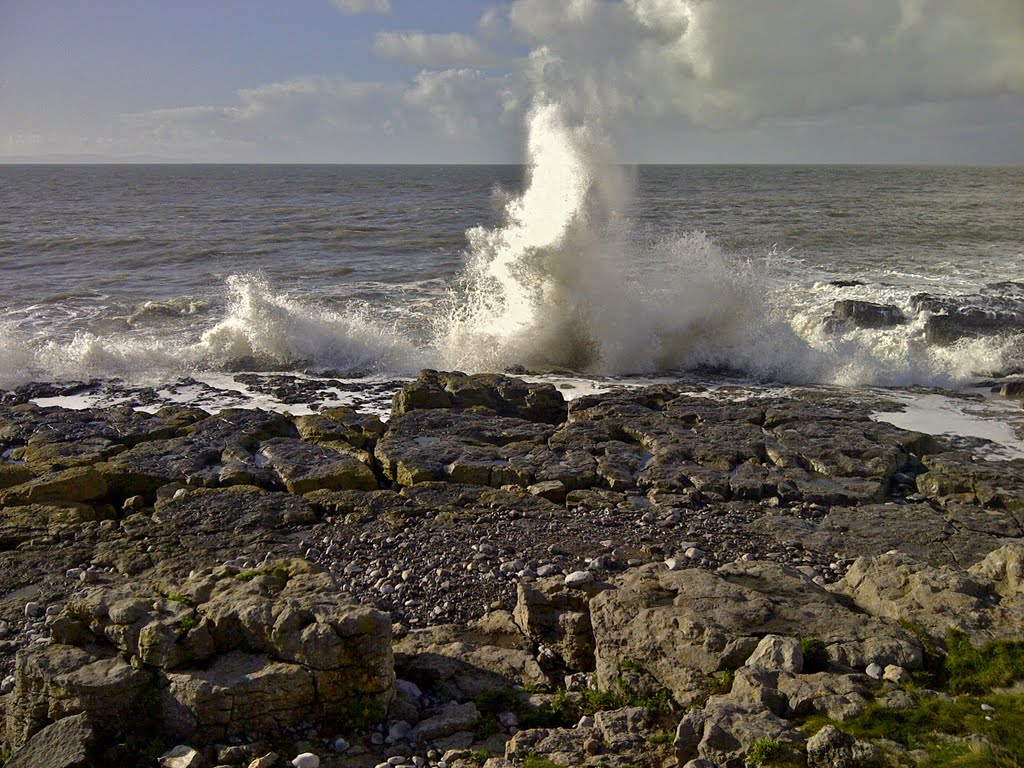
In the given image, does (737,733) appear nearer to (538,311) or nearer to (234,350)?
(538,311)

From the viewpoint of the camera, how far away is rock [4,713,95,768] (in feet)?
17.6

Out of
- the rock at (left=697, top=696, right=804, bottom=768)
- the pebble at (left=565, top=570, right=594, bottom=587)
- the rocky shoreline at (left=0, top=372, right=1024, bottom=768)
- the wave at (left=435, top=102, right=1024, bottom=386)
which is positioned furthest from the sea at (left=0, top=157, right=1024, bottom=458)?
the rock at (left=697, top=696, right=804, bottom=768)

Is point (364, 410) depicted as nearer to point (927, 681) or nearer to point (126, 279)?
point (927, 681)

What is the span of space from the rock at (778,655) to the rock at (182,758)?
3.79 m

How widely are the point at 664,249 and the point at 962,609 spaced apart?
1681 centimetres

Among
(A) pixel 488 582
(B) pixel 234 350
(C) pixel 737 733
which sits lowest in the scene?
(A) pixel 488 582

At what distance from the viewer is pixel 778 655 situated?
5.89m

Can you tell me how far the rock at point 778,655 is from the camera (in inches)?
228

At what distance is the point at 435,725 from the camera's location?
5891mm

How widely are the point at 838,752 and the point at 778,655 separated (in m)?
1.12

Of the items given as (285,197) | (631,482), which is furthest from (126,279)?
(285,197)

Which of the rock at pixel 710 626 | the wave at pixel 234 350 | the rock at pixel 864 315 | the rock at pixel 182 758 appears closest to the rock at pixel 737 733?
the rock at pixel 710 626

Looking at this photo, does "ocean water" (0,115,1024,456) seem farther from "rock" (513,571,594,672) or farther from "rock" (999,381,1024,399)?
"rock" (513,571,594,672)

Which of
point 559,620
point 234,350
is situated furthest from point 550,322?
point 559,620
